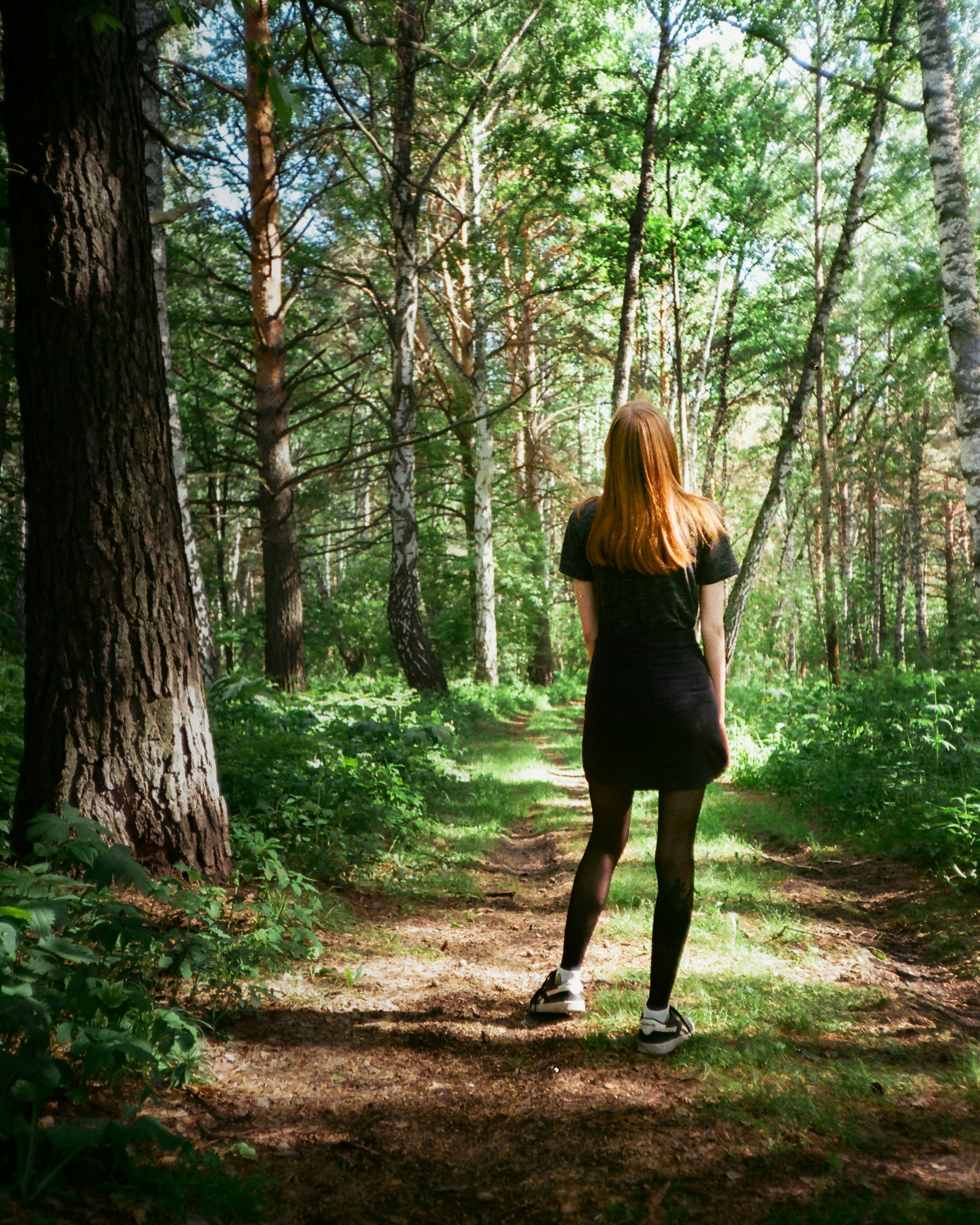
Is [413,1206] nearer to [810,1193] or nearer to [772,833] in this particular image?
[810,1193]

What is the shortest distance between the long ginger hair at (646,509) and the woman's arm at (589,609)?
0.15 metres

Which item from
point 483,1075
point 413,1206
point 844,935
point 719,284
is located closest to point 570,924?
point 483,1075

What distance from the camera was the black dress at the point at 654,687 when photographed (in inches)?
128

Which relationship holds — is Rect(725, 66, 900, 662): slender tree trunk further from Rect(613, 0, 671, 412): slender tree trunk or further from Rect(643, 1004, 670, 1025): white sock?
Rect(643, 1004, 670, 1025): white sock

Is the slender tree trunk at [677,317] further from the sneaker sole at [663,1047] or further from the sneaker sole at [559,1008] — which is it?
the sneaker sole at [663,1047]

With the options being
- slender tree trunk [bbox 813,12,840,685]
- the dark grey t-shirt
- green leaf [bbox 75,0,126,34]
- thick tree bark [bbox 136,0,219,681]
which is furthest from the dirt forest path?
slender tree trunk [bbox 813,12,840,685]

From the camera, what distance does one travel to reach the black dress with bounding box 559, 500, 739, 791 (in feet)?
10.6

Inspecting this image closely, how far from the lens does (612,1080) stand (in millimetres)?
3082

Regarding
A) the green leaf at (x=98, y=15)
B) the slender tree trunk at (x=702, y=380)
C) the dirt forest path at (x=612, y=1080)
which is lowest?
the dirt forest path at (x=612, y=1080)

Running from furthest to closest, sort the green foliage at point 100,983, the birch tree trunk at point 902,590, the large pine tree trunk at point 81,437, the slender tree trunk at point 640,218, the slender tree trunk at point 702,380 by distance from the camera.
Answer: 1. the birch tree trunk at point 902,590
2. the slender tree trunk at point 702,380
3. the slender tree trunk at point 640,218
4. the large pine tree trunk at point 81,437
5. the green foliage at point 100,983

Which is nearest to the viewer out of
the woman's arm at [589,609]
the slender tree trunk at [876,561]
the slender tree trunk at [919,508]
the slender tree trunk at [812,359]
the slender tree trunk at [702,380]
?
the woman's arm at [589,609]

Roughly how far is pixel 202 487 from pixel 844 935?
27812 mm

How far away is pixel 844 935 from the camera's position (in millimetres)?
4926

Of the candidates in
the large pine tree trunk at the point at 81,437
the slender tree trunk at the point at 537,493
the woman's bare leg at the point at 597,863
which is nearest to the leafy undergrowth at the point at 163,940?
the large pine tree trunk at the point at 81,437
